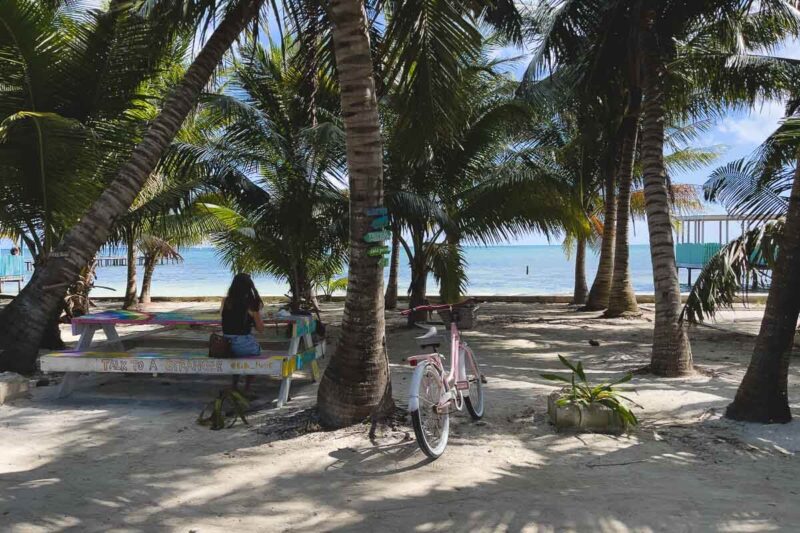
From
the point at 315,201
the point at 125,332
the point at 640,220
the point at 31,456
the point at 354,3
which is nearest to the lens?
the point at 31,456

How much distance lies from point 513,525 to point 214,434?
2.69 metres

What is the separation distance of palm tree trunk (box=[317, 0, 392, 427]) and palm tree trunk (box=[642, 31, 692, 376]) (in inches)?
158

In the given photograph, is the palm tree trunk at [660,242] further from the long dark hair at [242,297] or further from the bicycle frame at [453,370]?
the long dark hair at [242,297]

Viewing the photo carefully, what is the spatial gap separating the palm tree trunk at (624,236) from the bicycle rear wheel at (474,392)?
29.6 feet

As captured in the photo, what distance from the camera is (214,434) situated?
5152 mm

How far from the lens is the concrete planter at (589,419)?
5.13 m

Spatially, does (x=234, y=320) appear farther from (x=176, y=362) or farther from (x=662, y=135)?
(x=662, y=135)

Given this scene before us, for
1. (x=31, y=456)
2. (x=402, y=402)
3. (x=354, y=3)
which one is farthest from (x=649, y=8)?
(x=31, y=456)

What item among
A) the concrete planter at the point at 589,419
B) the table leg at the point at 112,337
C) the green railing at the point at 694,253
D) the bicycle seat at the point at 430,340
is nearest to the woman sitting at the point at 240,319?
the bicycle seat at the point at 430,340

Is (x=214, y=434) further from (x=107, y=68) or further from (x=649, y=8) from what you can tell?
(x=649, y=8)

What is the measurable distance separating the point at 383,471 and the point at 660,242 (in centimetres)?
511

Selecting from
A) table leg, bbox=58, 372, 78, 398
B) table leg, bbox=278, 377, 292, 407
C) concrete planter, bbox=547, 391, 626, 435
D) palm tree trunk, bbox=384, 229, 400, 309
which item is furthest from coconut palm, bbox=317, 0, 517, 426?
palm tree trunk, bbox=384, 229, 400, 309

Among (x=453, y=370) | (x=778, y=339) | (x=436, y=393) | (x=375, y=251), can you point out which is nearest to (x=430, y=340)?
(x=453, y=370)

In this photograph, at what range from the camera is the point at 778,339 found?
5.22 m
